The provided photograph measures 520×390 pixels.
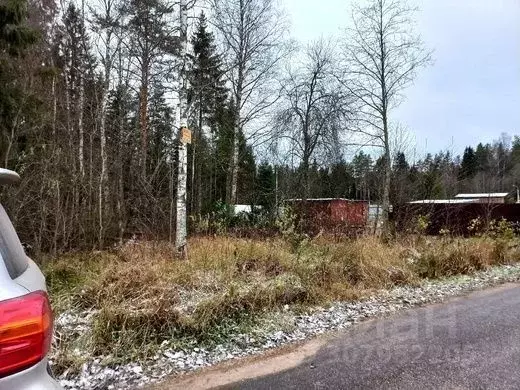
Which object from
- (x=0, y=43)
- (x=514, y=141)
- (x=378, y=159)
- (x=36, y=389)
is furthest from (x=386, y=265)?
(x=514, y=141)

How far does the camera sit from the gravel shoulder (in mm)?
3498

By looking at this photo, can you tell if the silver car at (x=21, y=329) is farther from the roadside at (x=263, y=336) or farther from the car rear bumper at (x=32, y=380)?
the roadside at (x=263, y=336)

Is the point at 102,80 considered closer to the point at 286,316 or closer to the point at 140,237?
the point at 140,237

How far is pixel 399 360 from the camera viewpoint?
3.88 m

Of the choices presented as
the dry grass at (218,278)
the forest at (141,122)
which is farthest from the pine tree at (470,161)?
the dry grass at (218,278)

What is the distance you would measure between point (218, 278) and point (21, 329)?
4411 millimetres

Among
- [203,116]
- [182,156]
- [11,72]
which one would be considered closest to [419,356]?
[182,156]

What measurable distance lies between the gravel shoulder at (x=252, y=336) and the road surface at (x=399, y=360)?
212 mm

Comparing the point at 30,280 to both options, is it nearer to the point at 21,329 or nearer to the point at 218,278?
the point at 21,329

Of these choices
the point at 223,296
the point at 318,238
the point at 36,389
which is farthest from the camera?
the point at 318,238

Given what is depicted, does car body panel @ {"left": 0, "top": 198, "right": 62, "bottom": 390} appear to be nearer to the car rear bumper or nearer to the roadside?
the car rear bumper

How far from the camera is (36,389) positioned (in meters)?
1.28

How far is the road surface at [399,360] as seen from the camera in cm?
342

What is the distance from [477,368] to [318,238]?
15.5 ft
